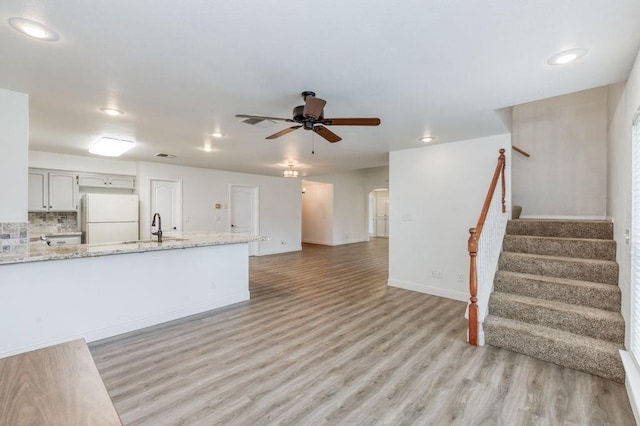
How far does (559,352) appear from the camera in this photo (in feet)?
8.57

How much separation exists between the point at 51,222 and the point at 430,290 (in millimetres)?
6971

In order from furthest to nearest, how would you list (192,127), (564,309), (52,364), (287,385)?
(192,127), (564,309), (287,385), (52,364)

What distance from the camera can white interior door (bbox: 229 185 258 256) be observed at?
26.8ft

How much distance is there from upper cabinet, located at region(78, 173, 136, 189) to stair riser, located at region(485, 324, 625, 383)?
689 centimetres

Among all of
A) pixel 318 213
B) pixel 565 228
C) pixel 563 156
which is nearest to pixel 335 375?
pixel 565 228

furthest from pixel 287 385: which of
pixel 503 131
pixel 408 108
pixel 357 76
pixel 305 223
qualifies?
pixel 305 223

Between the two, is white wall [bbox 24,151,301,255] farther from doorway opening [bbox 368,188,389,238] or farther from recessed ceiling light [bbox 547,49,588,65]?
recessed ceiling light [bbox 547,49,588,65]

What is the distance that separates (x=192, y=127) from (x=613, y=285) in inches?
190

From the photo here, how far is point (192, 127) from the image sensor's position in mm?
3834

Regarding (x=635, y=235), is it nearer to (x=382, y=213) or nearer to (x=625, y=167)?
(x=625, y=167)

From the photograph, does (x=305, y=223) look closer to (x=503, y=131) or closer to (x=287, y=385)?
(x=503, y=131)

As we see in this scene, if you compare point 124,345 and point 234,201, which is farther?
point 234,201

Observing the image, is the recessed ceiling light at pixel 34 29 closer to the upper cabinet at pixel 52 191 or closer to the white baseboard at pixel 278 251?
the upper cabinet at pixel 52 191

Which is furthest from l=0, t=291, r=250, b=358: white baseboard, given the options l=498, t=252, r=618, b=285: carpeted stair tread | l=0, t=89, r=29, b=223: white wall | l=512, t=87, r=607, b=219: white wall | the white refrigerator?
l=512, t=87, r=607, b=219: white wall
